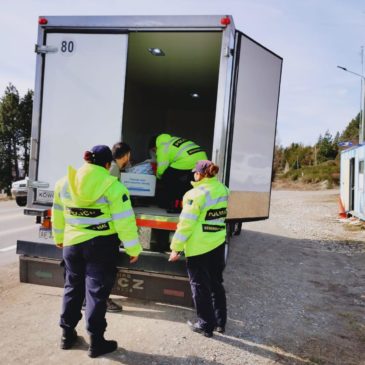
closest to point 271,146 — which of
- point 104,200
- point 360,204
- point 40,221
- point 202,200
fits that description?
point 202,200

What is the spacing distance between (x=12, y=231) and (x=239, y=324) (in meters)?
6.73

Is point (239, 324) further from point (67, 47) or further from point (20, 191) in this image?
point (20, 191)

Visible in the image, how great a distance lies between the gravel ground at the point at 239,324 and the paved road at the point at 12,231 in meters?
0.75

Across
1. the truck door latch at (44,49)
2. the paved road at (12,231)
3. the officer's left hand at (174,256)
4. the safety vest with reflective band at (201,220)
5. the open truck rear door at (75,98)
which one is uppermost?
the truck door latch at (44,49)

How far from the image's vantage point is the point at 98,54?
4.21 m

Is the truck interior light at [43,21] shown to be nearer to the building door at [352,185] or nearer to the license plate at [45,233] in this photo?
the license plate at [45,233]

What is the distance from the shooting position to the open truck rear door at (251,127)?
432 centimetres

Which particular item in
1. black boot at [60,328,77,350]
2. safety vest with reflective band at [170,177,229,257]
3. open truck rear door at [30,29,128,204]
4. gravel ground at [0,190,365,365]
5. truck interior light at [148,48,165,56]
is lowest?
gravel ground at [0,190,365,365]

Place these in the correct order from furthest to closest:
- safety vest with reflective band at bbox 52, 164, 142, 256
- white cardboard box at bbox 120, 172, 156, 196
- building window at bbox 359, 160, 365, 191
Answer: building window at bbox 359, 160, 365, 191 < white cardboard box at bbox 120, 172, 156, 196 < safety vest with reflective band at bbox 52, 164, 142, 256

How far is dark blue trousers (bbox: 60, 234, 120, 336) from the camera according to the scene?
3.19 meters

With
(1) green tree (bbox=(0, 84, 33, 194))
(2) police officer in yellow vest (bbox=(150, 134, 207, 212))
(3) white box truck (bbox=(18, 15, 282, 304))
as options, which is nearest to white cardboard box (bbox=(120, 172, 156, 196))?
(2) police officer in yellow vest (bbox=(150, 134, 207, 212))

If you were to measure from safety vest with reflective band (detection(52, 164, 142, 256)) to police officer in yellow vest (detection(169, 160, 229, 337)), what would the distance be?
561mm

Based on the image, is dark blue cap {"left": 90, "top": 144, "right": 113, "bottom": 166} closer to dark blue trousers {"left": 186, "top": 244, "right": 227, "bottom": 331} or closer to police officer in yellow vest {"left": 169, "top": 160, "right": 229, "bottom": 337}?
police officer in yellow vest {"left": 169, "top": 160, "right": 229, "bottom": 337}

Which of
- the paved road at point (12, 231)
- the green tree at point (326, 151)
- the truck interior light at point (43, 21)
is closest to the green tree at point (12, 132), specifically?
the paved road at point (12, 231)
